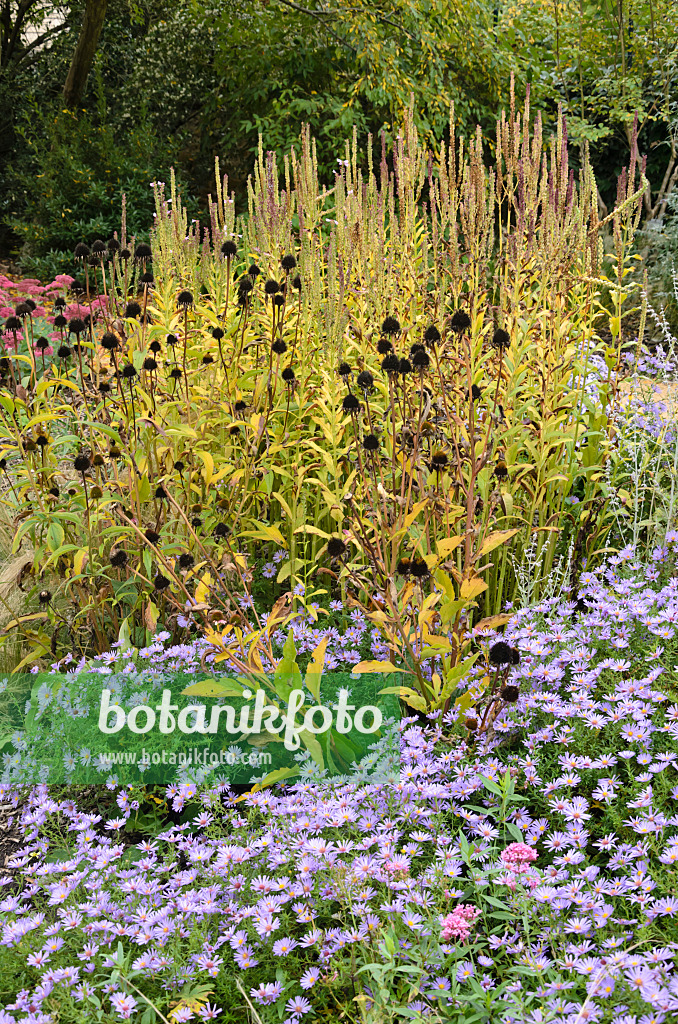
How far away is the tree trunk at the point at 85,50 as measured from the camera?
30.9 feet

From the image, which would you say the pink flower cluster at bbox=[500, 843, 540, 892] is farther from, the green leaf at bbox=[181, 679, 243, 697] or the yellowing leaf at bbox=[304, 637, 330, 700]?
the green leaf at bbox=[181, 679, 243, 697]

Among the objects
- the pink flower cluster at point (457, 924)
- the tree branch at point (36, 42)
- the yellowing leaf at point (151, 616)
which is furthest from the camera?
the tree branch at point (36, 42)

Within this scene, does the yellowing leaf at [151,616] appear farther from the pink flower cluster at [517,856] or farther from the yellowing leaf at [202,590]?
the pink flower cluster at [517,856]

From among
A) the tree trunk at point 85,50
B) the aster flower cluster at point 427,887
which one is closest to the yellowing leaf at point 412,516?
the aster flower cluster at point 427,887

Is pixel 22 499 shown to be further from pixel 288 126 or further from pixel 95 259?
pixel 288 126

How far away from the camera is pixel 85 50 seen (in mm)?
9883

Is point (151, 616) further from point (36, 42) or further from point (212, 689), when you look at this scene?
point (36, 42)

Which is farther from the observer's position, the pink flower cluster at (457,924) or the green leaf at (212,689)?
the green leaf at (212,689)

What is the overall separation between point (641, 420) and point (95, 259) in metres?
2.37

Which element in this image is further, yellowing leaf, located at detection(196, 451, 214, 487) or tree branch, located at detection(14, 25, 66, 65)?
tree branch, located at detection(14, 25, 66, 65)

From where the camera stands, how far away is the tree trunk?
371 inches

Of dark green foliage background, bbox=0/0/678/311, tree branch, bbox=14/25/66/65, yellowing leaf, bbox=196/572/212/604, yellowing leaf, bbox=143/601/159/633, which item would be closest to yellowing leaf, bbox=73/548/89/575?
yellowing leaf, bbox=143/601/159/633

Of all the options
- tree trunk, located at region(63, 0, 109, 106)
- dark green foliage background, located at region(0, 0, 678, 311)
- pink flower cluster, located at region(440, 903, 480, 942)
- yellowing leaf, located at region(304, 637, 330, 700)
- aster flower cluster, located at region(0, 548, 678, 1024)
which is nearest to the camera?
pink flower cluster, located at region(440, 903, 480, 942)

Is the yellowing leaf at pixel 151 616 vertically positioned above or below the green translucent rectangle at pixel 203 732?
above
